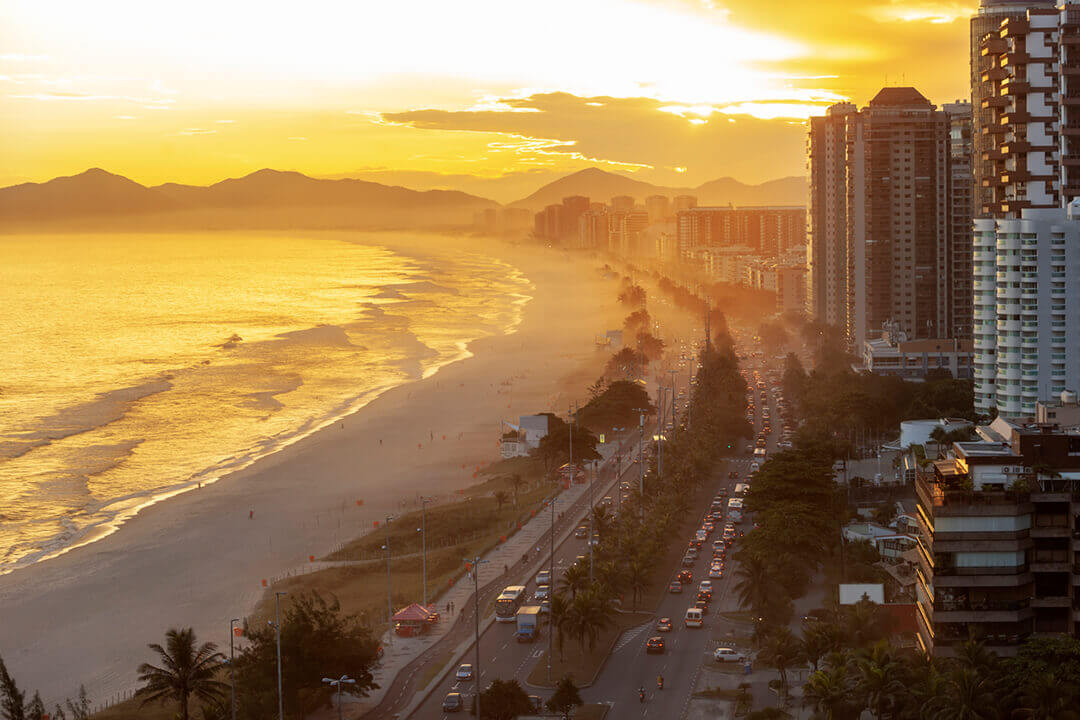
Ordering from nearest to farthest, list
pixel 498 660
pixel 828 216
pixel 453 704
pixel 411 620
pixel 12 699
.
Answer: pixel 12 699, pixel 453 704, pixel 498 660, pixel 411 620, pixel 828 216

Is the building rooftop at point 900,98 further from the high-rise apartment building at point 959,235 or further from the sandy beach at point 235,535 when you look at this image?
the sandy beach at point 235,535

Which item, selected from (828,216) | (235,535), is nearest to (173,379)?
(235,535)

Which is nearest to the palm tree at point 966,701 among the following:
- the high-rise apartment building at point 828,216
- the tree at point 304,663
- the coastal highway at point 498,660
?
the coastal highway at point 498,660

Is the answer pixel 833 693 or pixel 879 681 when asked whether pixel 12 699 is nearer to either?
pixel 833 693

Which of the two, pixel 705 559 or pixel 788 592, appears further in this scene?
pixel 705 559

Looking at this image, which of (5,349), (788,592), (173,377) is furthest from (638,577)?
(5,349)

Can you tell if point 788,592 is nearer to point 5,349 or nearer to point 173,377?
point 173,377
